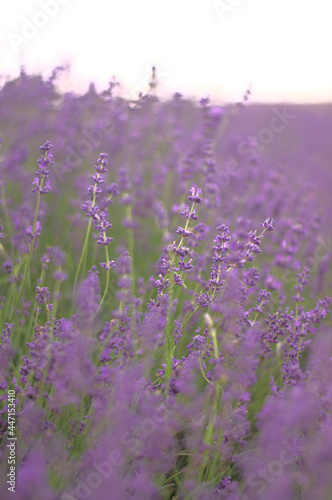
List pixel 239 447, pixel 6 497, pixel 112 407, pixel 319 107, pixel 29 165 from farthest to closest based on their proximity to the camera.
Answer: pixel 319 107 < pixel 29 165 < pixel 239 447 < pixel 112 407 < pixel 6 497

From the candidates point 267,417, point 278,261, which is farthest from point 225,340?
point 278,261

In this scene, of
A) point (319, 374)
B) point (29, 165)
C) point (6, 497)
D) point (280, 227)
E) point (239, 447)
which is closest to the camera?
point (6, 497)

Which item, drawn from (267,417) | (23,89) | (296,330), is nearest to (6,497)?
(267,417)

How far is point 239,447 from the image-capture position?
2121 millimetres

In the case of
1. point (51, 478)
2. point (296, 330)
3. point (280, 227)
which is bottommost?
point (51, 478)

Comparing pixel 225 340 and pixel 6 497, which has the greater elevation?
pixel 225 340

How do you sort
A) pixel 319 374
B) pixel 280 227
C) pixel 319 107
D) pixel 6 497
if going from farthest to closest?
pixel 319 107 → pixel 280 227 → pixel 319 374 → pixel 6 497

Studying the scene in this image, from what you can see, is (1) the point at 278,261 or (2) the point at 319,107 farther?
(2) the point at 319,107

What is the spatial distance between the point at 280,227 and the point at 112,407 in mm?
3058

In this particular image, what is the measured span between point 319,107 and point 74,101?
17.1m

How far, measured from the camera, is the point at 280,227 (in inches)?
168

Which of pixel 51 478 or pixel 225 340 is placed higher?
pixel 225 340

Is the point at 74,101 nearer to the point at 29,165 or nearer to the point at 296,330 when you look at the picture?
the point at 29,165

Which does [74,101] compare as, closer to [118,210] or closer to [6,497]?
[118,210]
